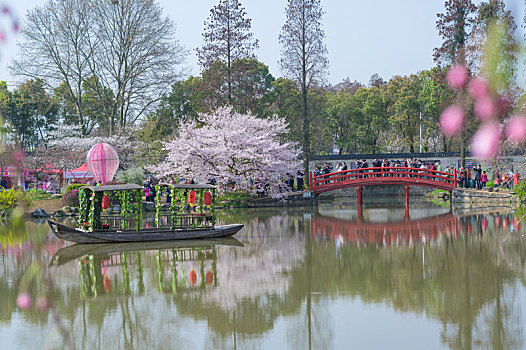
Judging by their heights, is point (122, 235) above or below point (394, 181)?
below

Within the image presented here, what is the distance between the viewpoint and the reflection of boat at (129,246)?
15156 mm

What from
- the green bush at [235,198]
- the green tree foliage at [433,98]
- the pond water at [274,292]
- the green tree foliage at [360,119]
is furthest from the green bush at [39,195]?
the green tree foliage at [360,119]

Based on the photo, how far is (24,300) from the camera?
9.90 metres

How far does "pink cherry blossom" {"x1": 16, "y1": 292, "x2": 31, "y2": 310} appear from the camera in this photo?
373 inches

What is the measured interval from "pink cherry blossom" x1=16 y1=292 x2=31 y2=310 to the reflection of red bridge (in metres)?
9.47

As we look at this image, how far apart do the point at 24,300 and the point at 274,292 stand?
425cm

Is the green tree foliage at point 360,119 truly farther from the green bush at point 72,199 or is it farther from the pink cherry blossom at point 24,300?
the pink cherry blossom at point 24,300

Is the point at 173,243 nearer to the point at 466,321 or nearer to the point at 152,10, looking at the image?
the point at 466,321

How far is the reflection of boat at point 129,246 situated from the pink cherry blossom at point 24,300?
13.9 feet

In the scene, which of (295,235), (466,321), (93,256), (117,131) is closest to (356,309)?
(466,321)

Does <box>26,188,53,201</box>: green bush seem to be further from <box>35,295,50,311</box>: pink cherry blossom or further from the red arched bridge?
<box>35,295,50,311</box>: pink cherry blossom

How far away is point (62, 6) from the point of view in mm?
34156

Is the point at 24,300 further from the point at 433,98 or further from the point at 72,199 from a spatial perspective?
the point at 433,98

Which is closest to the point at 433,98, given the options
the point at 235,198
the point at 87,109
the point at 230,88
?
the point at 230,88
